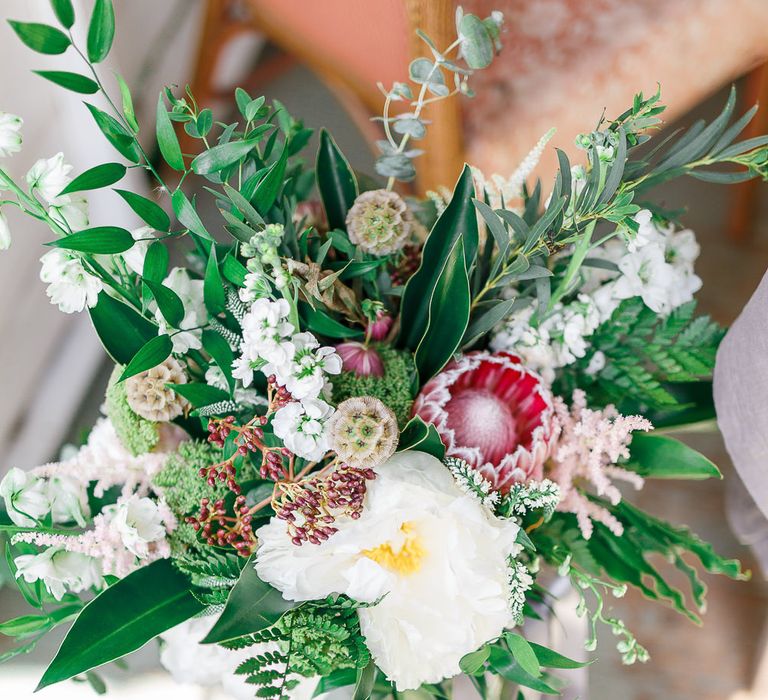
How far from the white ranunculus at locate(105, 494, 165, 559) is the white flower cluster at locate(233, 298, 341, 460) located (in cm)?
12

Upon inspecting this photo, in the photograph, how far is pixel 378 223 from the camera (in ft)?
1.68

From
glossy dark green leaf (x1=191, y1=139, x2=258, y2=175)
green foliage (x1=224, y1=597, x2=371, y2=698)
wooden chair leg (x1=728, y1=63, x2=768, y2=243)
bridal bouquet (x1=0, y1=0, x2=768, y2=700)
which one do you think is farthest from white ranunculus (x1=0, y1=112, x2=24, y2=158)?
wooden chair leg (x1=728, y1=63, x2=768, y2=243)

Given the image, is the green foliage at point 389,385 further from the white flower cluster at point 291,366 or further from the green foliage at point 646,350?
the green foliage at point 646,350

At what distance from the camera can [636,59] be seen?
0.90 meters

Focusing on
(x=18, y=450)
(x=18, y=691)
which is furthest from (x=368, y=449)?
(x=18, y=450)

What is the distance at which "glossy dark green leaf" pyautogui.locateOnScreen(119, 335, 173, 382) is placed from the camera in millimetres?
462

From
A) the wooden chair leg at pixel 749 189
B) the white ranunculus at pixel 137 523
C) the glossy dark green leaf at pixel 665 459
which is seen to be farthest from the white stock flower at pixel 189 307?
the wooden chair leg at pixel 749 189

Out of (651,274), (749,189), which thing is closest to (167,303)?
(651,274)

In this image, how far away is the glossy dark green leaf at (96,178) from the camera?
435 millimetres

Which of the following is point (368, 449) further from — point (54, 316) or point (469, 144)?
point (54, 316)

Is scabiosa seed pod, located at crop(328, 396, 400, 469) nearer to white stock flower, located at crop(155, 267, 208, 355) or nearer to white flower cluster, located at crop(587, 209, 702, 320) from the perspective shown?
white stock flower, located at crop(155, 267, 208, 355)

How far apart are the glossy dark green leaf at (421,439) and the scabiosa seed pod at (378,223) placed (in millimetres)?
120

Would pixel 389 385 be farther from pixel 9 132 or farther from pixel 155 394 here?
pixel 9 132

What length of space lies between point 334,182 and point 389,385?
6.9 inches
